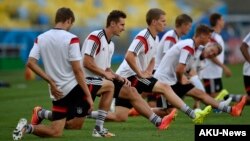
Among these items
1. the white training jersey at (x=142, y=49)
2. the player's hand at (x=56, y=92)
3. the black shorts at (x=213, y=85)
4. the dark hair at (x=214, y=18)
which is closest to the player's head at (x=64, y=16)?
the player's hand at (x=56, y=92)

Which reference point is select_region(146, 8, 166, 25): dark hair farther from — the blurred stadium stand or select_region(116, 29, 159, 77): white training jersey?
the blurred stadium stand

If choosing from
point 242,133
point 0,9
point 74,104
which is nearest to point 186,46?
point 74,104

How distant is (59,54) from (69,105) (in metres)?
0.79

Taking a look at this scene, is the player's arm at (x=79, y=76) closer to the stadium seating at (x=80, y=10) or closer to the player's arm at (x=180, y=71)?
the player's arm at (x=180, y=71)

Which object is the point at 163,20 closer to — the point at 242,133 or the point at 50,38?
the point at 50,38

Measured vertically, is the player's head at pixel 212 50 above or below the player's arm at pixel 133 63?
above

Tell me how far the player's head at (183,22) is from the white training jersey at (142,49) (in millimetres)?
2057

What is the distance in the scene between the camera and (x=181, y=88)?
55.1 feet

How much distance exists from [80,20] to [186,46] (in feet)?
80.1

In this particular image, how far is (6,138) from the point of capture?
1349 cm

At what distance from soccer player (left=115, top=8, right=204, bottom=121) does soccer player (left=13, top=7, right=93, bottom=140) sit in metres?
1.99

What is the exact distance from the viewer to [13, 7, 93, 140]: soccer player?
43.0 feet

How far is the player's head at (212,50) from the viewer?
18906 millimetres

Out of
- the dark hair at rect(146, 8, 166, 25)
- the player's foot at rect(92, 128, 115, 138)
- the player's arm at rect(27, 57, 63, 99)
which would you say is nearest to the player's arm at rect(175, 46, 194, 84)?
the dark hair at rect(146, 8, 166, 25)
